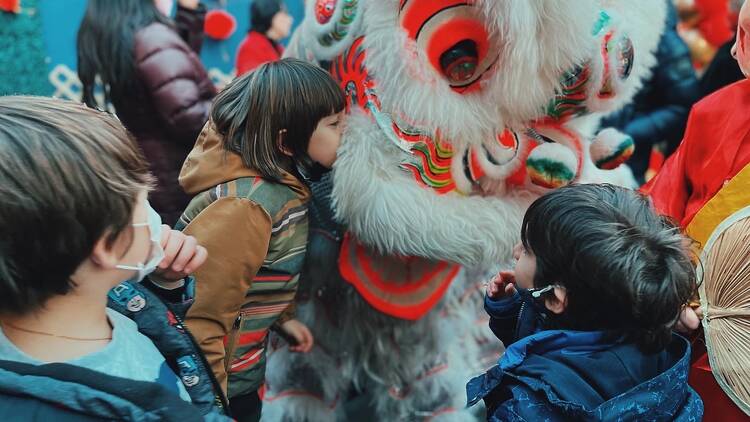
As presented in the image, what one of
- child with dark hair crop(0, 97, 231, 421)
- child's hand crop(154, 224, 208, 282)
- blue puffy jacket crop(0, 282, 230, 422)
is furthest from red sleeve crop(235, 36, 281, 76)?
blue puffy jacket crop(0, 282, 230, 422)

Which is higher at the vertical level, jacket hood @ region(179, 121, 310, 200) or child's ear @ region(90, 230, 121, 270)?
child's ear @ region(90, 230, 121, 270)

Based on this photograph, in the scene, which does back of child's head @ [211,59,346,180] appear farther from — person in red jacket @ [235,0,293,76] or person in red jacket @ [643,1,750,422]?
person in red jacket @ [235,0,293,76]

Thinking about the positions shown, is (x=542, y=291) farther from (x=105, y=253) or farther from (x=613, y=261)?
(x=105, y=253)

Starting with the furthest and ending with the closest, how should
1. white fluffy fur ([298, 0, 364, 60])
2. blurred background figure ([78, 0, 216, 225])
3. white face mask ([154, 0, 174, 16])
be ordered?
white face mask ([154, 0, 174, 16]) < blurred background figure ([78, 0, 216, 225]) < white fluffy fur ([298, 0, 364, 60])

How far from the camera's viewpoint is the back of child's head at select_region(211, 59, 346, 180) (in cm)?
122

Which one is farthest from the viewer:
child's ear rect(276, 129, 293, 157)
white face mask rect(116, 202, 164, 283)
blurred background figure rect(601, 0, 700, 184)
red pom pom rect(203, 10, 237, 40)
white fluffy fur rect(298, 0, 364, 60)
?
red pom pom rect(203, 10, 237, 40)

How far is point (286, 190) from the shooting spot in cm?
124

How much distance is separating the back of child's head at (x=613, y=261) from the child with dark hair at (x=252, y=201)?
1.51ft

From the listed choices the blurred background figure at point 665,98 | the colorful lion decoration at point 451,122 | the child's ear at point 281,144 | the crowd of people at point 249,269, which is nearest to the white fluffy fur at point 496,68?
the colorful lion decoration at point 451,122

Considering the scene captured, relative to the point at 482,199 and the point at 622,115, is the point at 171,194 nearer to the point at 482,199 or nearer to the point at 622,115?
the point at 482,199

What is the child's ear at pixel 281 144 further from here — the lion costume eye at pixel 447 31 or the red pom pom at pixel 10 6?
the red pom pom at pixel 10 6

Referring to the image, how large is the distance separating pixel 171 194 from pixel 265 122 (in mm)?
953

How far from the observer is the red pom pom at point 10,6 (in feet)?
8.40

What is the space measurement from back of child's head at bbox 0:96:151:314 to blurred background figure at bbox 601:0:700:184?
2090 millimetres
